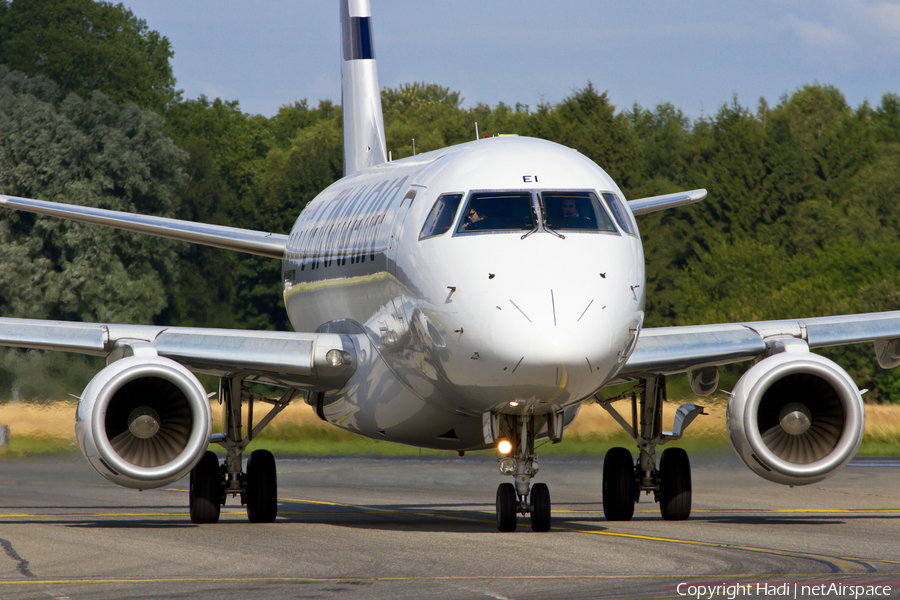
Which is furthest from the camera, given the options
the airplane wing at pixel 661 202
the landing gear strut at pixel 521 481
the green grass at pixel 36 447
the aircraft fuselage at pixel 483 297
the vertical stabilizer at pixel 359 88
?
the green grass at pixel 36 447

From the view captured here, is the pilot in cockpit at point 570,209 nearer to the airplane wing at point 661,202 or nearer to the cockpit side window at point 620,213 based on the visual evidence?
the cockpit side window at point 620,213

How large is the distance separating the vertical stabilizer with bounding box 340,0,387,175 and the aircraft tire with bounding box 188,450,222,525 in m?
10.3

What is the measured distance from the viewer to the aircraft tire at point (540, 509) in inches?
525

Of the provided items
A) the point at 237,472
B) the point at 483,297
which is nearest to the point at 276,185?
the point at 237,472

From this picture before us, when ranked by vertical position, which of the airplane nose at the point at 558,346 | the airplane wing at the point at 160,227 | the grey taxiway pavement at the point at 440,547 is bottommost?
the grey taxiway pavement at the point at 440,547

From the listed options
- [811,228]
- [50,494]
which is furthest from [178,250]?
[50,494]

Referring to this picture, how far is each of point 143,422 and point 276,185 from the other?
177ft

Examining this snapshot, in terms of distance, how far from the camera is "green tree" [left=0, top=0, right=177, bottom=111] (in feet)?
209

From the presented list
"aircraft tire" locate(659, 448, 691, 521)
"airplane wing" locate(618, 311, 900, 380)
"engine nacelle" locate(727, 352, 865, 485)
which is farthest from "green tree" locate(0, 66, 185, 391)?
"engine nacelle" locate(727, 352, 865, 485)

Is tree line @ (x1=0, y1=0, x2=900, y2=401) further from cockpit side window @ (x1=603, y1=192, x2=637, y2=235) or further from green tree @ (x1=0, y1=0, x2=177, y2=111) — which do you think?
cockpit side window @ (x1=603, y1=192, x2=637, y2=235)

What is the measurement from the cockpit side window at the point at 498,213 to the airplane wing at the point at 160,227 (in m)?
7.43

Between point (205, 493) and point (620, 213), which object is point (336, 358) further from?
point (620, 213)

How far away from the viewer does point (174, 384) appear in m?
13.6

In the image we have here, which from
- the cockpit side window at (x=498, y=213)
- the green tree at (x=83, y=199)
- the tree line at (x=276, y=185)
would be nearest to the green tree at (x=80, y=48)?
the tree line at (x=276, y=185)
